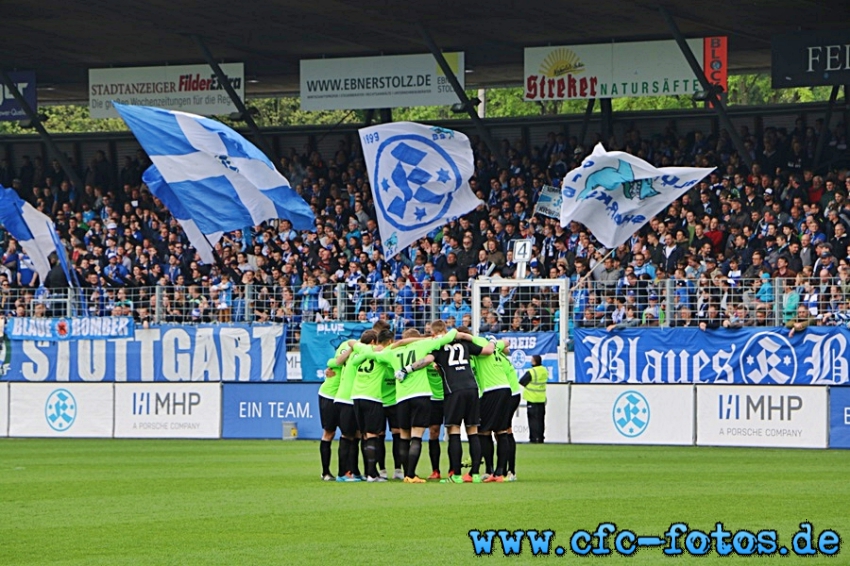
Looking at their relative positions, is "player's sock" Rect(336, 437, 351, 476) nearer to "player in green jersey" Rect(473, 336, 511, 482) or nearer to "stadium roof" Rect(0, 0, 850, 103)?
"player in green jersey" Rect(473, 336, 511, 482)

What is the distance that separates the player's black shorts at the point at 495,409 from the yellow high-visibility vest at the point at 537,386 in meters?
9.60

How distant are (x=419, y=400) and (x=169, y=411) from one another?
43.6 feet

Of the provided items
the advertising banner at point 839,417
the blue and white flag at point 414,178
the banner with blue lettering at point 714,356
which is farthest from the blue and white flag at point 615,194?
the advertising banner at point 839,417

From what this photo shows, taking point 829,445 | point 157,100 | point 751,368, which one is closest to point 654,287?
point 751,368

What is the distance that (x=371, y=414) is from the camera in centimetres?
1870

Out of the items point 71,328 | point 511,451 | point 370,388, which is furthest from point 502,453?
point 71,328

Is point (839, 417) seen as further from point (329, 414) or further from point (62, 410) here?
point (62, 410)

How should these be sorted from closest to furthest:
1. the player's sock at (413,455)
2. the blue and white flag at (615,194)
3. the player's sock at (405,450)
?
the player's sock at (413,455) → the player's sock at (405,450) → the blue and white flag at (615,194)

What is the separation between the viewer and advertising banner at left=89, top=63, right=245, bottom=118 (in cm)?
3925

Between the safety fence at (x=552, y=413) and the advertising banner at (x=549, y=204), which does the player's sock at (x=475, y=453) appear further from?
the advertising banner at (x=549, y=204)

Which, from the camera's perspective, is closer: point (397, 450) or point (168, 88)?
point (397, 450)

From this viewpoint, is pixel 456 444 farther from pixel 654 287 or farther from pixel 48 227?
pixel 48 227

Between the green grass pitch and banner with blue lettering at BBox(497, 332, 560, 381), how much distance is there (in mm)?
5621

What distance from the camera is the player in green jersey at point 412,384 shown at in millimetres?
18125
